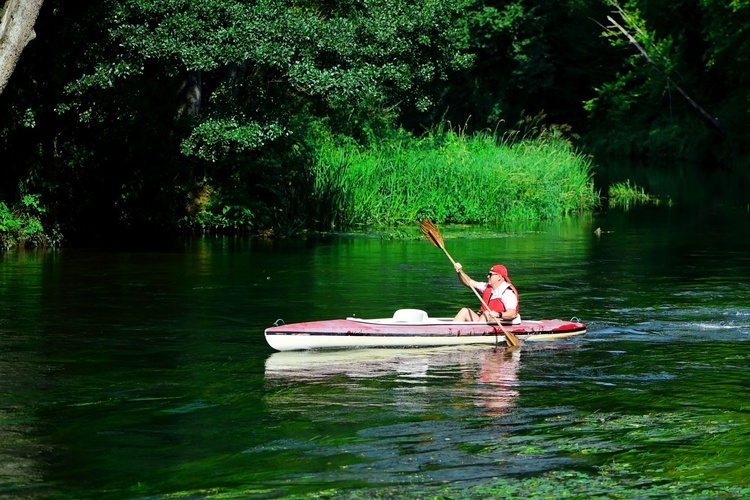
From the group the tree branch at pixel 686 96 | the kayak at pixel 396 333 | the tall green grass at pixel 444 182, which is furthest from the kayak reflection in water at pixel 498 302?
the tree branch at pixel 686 96

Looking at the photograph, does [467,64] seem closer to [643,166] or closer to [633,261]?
[633,261]

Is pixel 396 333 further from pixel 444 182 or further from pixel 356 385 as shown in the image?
pixel 444 182

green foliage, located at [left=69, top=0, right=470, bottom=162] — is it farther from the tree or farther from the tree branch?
the tree branch

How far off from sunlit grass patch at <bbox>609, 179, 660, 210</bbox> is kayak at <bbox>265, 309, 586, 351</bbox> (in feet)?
65.9

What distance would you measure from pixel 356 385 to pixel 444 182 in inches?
635

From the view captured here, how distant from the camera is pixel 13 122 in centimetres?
2228

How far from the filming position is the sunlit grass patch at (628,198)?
113 ft

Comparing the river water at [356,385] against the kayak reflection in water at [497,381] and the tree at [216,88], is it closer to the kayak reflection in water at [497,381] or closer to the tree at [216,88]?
the kayak reflection in water at [497,381]

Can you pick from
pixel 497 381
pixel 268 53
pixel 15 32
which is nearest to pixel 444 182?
pixel 268 53

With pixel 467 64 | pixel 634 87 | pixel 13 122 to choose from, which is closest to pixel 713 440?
pixel 13 122

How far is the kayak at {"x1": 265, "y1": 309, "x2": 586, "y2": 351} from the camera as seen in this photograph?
13.9m

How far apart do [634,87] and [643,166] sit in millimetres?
11248

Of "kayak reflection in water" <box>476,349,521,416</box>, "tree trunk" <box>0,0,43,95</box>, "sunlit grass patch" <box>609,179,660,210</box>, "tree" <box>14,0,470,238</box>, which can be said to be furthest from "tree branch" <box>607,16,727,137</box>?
"kayak reflection in water" <box>476,349,521,416</box>

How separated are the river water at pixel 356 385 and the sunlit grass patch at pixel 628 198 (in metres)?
12.1
